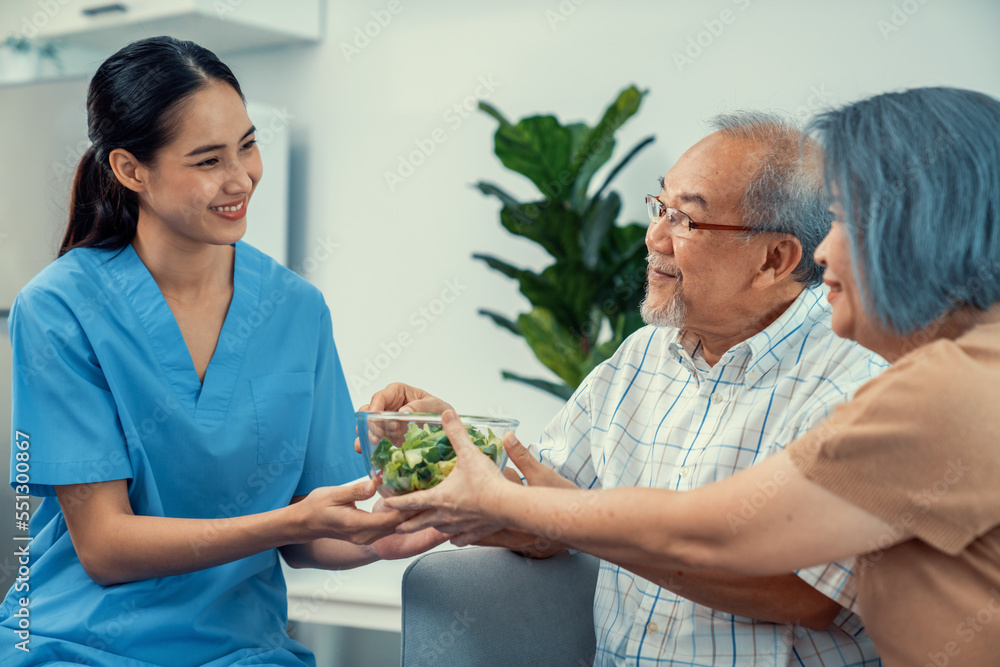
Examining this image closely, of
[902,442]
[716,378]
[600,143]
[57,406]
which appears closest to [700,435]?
[716,378]

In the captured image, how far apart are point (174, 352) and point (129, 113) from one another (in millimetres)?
366

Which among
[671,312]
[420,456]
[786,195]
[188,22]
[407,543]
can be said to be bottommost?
[407,543]

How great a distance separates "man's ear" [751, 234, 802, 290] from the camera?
51.4 inches

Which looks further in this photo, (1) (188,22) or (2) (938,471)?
(1) (188,22)

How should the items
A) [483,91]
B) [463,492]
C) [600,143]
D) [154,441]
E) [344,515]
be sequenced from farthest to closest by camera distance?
[483,91] < [600,143] < [154,441] < [344,515] < [463,492]

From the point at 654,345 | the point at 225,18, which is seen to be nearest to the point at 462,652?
the point at 654,345

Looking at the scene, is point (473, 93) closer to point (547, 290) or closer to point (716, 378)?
point (547, 290)

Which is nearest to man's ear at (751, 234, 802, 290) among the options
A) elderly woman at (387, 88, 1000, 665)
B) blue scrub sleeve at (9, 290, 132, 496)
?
elderly woman at (387, 88, 1000, 665)

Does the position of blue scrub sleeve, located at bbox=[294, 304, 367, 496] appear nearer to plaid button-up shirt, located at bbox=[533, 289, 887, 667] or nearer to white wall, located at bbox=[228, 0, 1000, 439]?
plaid button-up shirt, located at bbox=[533, 289, 887, 667]

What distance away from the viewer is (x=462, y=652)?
1.24m

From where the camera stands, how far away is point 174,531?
116 cm

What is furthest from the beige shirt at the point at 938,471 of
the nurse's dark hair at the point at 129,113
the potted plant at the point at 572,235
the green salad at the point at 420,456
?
the potted plant at the point at 572,235

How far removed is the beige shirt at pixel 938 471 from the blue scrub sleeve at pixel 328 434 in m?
0.84

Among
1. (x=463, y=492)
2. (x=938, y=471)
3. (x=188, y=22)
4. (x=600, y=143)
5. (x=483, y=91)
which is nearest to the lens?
(x=938, y=471)
